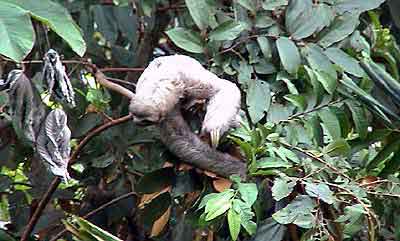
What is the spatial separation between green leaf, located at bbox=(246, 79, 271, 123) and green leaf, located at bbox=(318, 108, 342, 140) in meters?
0.08

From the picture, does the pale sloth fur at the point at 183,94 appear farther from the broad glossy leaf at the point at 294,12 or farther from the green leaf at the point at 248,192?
the broad glossy leaf at the point at 294,12

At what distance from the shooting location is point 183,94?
1.05 meters

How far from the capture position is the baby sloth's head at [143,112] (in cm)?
100

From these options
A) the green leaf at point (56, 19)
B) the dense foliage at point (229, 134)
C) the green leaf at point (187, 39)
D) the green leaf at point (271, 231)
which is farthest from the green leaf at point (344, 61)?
the green leaf at point (56, 19)

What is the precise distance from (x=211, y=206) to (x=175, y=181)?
19 cm

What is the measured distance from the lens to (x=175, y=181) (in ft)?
3.72

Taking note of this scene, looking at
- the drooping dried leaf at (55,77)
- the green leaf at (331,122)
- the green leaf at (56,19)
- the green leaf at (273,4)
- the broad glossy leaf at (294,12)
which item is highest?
the green leaf at (56,19)

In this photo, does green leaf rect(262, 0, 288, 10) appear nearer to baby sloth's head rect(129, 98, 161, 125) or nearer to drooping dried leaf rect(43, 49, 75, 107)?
baby sloth's head rect(129, 98, 161, 125)

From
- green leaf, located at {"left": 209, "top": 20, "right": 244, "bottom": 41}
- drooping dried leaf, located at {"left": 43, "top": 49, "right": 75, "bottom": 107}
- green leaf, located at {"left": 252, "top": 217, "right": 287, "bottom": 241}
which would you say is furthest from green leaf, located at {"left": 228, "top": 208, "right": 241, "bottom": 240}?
green leaf, located at {"left": 209, "top": 20, "right": 244, "bottom": 41}

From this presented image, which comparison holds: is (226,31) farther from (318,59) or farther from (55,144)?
(55,144)

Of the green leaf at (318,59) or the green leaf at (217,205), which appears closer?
the green leaf at (217,205)

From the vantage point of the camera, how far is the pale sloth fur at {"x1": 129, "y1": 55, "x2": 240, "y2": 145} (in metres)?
1.00

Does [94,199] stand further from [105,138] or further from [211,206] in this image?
[211,206]

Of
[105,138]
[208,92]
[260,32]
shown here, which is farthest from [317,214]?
[105,138]
